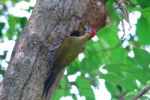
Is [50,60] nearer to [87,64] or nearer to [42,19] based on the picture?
[42,19]

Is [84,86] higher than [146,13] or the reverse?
the reverse

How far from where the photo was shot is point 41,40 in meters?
1.16

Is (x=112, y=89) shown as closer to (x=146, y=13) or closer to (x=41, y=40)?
(x=146, y=13)

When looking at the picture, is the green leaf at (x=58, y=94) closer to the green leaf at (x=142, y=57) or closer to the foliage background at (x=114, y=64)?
the foliage background at (x=114, y=64)

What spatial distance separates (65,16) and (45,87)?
9.2 inches

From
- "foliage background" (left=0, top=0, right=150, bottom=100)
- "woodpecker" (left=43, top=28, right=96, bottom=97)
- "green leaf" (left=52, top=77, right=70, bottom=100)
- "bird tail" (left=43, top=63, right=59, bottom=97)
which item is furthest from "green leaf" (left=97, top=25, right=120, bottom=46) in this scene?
"bird tail" (left=43, top=63, right=59, bottom=97)

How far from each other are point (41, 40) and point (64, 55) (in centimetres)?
12

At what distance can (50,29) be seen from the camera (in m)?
1.17

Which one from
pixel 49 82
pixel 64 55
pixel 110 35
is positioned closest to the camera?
pixel 49 82

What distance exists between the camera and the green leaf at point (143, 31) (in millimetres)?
1579

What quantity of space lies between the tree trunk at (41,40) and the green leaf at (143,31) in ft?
1.15

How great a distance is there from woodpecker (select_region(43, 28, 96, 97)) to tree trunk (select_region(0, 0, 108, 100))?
0.02 m

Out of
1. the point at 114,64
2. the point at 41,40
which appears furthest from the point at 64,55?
the point at 114,64

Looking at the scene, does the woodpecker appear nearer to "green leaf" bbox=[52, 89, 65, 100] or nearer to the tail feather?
the tail feather
